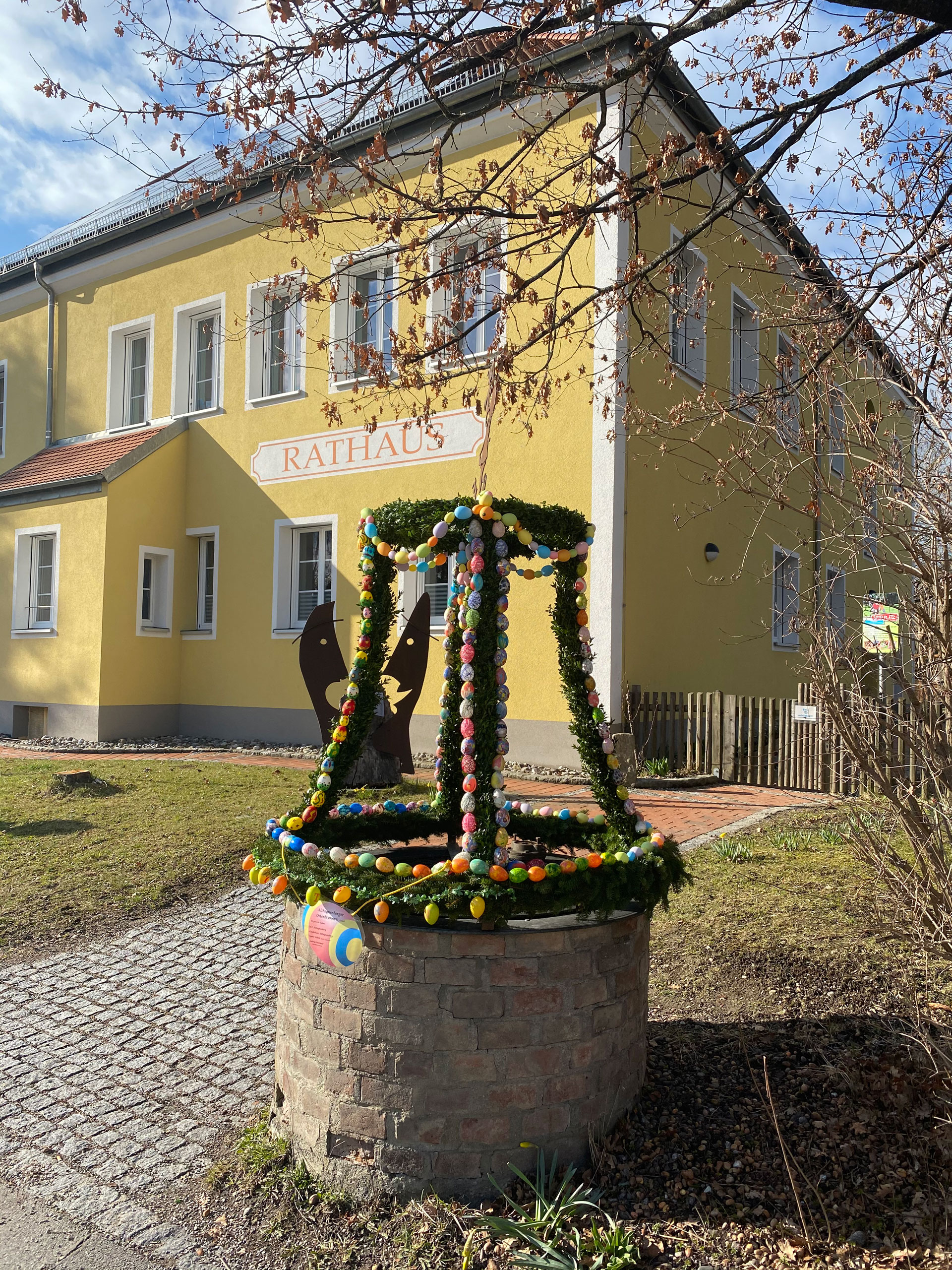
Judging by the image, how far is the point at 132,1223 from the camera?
3.37 meters

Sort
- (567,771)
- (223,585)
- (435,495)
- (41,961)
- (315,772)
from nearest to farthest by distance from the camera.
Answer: (315,772)
(41,961)
(567,771)
(435,495)
(223,585)

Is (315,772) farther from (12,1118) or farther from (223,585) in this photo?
(223,585)

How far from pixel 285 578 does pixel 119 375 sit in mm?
5794

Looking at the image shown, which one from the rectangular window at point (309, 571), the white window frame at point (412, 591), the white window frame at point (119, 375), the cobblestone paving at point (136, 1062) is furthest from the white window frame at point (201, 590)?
the cobblestone paving at point (136, 1062)

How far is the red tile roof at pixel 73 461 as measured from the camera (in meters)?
15.5

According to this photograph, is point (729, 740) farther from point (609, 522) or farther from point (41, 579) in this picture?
point (41, 579)

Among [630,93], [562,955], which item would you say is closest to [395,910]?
[562,955]

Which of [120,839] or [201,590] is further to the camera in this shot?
Result: [201,590]

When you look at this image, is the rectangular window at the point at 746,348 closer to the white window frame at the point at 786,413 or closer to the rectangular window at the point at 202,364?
the white window frame at the point at 786,413

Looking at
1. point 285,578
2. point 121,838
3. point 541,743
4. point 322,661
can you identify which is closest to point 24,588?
point 285,578

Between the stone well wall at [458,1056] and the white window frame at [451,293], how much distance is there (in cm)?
344

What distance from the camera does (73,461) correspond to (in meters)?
16.5

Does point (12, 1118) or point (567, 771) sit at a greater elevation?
point (567, 771)

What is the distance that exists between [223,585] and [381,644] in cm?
1178
